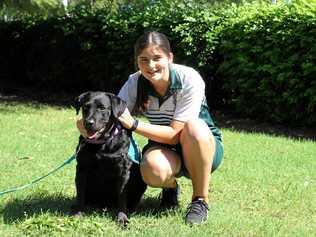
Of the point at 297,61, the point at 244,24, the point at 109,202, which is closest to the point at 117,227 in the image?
the point at 109,202

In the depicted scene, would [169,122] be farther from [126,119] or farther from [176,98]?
[126,119]

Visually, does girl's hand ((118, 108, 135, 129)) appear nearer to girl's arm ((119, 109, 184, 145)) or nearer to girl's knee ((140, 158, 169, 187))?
girl's arm ((119, 109, 184, 145))

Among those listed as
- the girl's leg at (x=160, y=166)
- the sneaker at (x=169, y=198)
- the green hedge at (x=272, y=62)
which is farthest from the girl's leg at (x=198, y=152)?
the green hedge at (x=272, y=62)

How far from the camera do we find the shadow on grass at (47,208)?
464 cm

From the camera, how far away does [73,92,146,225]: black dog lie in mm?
4359

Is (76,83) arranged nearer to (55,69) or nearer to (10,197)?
(55,69)

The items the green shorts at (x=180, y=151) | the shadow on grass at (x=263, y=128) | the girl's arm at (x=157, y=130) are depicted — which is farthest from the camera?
the shadow on grass at (x=263, y=128)

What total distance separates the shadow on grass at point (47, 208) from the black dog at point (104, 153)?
0.58 ft

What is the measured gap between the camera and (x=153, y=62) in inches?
177

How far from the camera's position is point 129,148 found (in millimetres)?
4637

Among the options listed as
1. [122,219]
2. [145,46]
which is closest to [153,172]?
[122,219]

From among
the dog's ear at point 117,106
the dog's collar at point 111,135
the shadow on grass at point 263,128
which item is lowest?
the shadow on grass at point 263,128

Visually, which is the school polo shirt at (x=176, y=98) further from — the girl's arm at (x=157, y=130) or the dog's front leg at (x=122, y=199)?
the dog's front leg at (x=122, y=199)

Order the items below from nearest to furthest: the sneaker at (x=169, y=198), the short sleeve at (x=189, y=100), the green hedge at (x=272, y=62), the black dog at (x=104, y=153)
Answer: the black dog at (x=104, y=153) → the short sleeve at (x=189, y=100) → the sneaker at (x=169, y=198) → the green hedge at (x=272, y=62)
